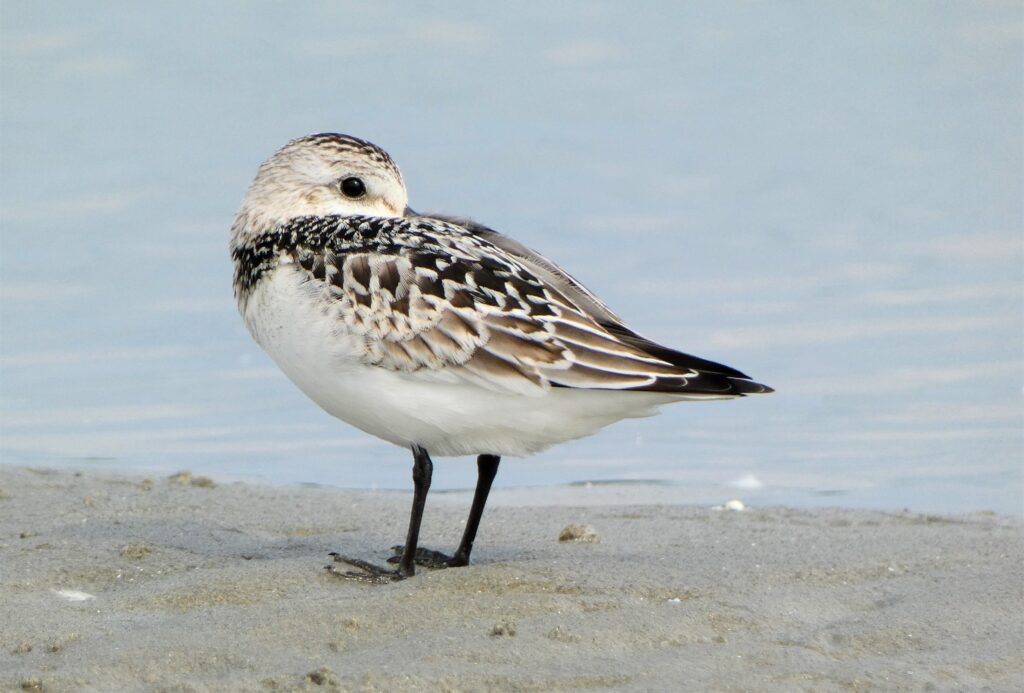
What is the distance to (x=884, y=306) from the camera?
1127 cm

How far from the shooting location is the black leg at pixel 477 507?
6.42 meters

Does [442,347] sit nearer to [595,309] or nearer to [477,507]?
[595,309]

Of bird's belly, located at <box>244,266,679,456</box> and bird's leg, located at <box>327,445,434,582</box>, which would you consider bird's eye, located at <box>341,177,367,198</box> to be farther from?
bird's leg, located at <box>327,445,434,582</box>

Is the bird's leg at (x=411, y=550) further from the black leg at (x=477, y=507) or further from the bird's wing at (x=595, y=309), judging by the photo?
the bird's wing at (x=595, y=309)

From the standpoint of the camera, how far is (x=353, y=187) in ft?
22.4

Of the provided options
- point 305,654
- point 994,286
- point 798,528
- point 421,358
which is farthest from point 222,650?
point 994,286

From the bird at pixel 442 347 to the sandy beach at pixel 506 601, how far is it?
1.79 feet

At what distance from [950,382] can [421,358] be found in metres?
5.28

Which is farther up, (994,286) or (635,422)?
(994,286)

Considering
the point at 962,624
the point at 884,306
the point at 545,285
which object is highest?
the point at 884,306

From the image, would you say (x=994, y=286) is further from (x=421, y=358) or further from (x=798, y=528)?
(x=421, y=358)

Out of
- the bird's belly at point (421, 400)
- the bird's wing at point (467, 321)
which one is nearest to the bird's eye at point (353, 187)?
the bird's wing at point (467, 321)

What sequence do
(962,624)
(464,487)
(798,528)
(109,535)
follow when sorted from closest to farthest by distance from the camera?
(962,624) → (109,535) → (798,528) → (464,487)

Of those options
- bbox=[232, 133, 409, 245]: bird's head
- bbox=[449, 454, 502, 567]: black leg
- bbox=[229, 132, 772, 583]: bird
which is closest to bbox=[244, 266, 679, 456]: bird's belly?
bbox=[229, 132, 772, 583]: bird
